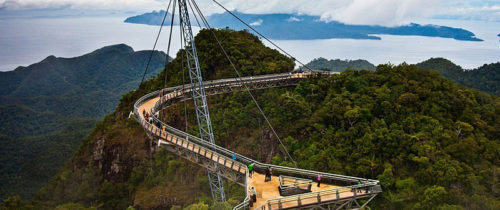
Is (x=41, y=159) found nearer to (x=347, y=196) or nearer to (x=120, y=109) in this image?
(x=120, y=109)

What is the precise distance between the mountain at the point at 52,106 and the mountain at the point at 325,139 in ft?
97.9

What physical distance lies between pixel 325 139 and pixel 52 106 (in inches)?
5156

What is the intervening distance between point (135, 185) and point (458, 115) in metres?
36.9

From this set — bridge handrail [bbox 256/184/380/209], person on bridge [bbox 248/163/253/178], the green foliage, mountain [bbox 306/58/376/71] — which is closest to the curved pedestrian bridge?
bridge handrail [bbox 256/184/380/209]

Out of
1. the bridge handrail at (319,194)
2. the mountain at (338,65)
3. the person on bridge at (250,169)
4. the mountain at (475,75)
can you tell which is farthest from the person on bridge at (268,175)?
the mountain at (338,65)

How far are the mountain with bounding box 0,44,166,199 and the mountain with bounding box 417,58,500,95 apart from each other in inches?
3389

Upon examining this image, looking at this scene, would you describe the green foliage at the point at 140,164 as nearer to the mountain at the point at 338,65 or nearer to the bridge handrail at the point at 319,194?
the bridge handrail at the point at 319,194

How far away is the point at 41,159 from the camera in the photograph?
245 feet

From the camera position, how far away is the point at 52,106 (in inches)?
5266

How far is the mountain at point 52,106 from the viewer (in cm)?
7300

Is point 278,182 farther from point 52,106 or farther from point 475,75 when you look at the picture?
point 52,106

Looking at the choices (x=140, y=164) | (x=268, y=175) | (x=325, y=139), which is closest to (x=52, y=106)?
(x=140, y=164)

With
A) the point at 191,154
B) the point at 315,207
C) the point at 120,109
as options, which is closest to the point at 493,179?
the point at 315,207

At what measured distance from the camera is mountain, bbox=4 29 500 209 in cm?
2592
